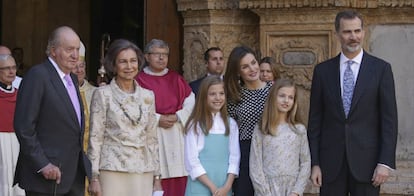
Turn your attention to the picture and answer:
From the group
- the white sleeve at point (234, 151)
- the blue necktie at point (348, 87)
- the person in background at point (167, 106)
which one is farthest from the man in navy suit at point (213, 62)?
the blue necktie at point (348, 87)

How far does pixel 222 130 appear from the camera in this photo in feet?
24.9

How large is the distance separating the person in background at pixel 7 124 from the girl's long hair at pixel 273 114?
2.71 metres

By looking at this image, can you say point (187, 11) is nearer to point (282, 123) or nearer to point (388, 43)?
point (388, 43)

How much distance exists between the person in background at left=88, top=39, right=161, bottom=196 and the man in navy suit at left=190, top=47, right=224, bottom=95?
207cm

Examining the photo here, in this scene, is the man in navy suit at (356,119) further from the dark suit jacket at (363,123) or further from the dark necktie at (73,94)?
the dark necktie at (73,94)

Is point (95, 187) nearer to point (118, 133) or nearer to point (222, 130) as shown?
point (118, 133)

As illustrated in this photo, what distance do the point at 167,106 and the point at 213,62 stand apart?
23.3 inches

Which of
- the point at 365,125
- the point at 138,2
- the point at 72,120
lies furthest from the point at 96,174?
the point at 138,2

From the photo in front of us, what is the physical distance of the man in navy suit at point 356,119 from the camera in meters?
6.73

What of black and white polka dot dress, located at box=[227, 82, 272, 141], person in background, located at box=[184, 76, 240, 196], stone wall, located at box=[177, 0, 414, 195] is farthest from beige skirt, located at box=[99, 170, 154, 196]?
stone wall, located at box=[177, 0, 414, 195]

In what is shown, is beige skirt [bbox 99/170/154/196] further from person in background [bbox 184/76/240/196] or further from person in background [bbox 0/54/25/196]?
person in background [bbox 0/54/25/196]

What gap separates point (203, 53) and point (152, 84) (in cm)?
107

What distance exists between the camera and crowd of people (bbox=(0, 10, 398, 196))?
254 inches

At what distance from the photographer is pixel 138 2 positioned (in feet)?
50.4
